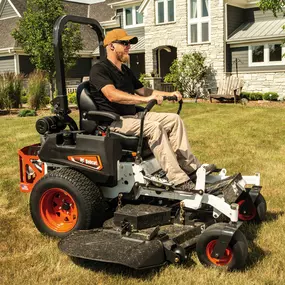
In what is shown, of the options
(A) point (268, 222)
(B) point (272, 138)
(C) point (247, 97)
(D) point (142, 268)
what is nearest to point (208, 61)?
(C) point (247, 97)

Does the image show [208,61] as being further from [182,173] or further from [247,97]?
[182,173]

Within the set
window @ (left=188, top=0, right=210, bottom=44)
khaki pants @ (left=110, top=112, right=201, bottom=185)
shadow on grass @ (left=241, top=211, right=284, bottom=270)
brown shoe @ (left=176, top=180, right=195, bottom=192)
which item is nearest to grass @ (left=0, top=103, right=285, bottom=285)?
shadow on grass @ (left=241, top=211, right=284, bottom=270)

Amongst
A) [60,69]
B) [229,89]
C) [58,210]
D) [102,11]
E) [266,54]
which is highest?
[102,11]

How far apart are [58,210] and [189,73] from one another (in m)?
17.4

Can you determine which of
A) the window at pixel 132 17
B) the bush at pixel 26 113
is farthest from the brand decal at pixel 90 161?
the window at pixel 132 17

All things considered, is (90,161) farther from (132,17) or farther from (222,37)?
(132,17)

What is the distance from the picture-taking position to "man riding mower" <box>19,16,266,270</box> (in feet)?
11.4

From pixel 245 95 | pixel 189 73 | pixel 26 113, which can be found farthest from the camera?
pixel 189 73

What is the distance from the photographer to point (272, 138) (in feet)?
30.6

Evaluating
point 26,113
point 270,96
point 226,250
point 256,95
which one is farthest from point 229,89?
point 226,250

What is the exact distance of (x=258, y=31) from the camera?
2027cm

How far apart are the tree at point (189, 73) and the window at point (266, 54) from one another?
214cm

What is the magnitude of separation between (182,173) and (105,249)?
3.28ft

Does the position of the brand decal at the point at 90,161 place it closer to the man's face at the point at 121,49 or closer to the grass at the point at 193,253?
the grass at the point at 193,253
